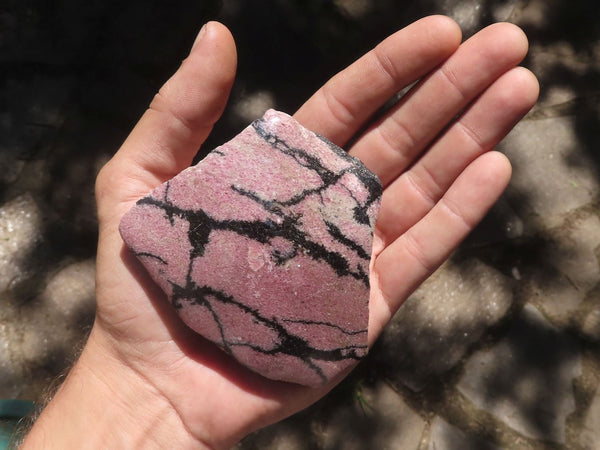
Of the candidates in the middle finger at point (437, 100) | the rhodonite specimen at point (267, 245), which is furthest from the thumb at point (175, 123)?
the middle finger at point (437, 100)

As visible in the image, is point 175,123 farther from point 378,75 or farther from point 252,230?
point 378,75

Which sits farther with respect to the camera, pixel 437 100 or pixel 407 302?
pixel 407 302

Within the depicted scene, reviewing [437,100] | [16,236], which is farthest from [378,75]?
[16,236]

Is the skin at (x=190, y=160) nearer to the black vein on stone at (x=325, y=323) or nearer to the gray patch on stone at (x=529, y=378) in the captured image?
the black vein on stone at (x=325, y=323)

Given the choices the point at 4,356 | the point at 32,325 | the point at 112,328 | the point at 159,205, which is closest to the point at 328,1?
the point at 159,205

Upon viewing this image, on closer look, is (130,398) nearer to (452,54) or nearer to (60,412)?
(60,412)
